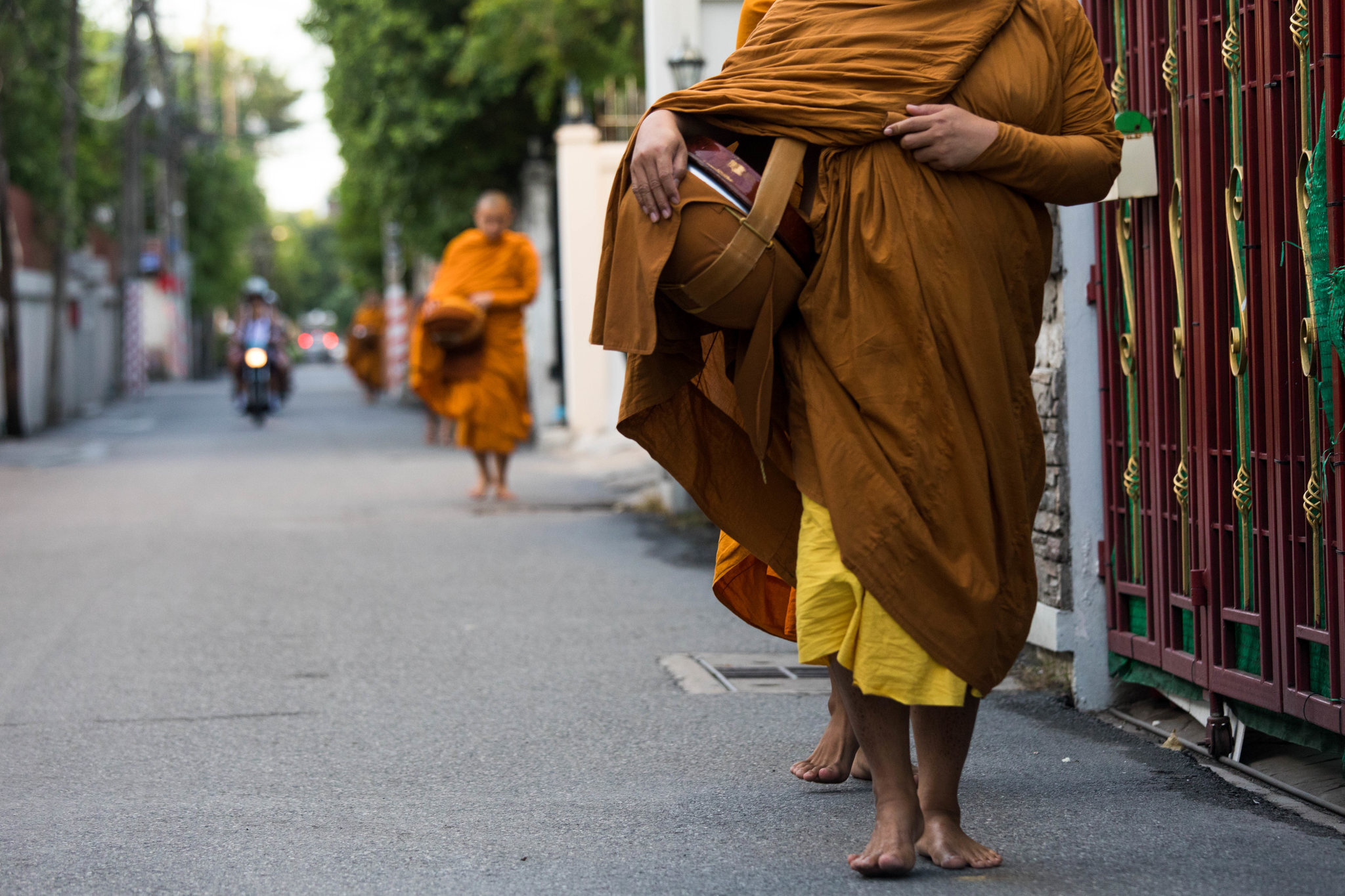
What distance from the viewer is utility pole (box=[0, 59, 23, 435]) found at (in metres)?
19.4

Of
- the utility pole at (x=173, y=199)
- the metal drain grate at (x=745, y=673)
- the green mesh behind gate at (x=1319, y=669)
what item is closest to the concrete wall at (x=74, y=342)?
the utility pole at (x=173, y=199)

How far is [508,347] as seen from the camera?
11344 millimetres

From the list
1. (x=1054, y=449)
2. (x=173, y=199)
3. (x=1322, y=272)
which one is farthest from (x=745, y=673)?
(x=173, y=199)

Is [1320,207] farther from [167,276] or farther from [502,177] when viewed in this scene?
[167,276]

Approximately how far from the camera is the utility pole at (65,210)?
2133 centimetres

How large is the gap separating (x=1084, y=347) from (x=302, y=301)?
359 ft

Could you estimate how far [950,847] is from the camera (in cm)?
321

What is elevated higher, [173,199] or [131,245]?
[173,199]

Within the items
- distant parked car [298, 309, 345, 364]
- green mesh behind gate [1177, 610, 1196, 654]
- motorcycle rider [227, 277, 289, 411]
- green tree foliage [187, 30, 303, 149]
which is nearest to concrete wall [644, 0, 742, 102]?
green mesh behind gate [1177, 610, 1196, 654]

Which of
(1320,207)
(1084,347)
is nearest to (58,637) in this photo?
(1084,347)

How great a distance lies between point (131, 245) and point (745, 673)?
35.3 metres

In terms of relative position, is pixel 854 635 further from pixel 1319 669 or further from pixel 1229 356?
pixel 1229 356

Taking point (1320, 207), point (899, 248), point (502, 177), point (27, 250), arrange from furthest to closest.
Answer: point (27, 250)
point (502, 177)
point (1320, 207)
point (899, 248)

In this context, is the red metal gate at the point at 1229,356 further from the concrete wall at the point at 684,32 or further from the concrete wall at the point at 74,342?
the concrete wall at the point at 74,342
